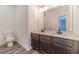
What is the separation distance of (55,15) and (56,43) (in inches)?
42.0

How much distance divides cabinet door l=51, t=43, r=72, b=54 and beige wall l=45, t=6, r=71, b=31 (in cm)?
71

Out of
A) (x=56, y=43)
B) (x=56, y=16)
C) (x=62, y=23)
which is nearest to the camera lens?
(x=56, y=43)

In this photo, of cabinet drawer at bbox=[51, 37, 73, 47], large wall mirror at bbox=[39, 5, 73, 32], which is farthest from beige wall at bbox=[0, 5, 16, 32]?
cabinet drawer at bbox=[51, 37, 73, 47]

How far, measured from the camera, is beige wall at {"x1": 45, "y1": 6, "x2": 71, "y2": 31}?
2.14 m

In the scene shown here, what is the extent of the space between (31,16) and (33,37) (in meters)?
0.83

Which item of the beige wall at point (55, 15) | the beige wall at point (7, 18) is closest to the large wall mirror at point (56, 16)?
the beige wall at point (55, 15)

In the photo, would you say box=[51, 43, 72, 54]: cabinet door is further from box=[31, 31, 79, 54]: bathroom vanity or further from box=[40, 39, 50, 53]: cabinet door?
box=[40, 39, 50, 53]: cabinet door

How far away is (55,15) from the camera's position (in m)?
2.46

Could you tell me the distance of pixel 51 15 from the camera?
8.53 feet

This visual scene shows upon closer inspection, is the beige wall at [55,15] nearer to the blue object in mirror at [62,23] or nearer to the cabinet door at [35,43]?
the blue object in mirror at [62,23]

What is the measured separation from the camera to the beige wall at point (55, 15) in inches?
84.3

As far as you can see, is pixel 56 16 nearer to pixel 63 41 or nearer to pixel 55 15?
pixel 55 15

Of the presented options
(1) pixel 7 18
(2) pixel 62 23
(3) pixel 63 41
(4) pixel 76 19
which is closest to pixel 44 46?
(3) pixel 63 41
